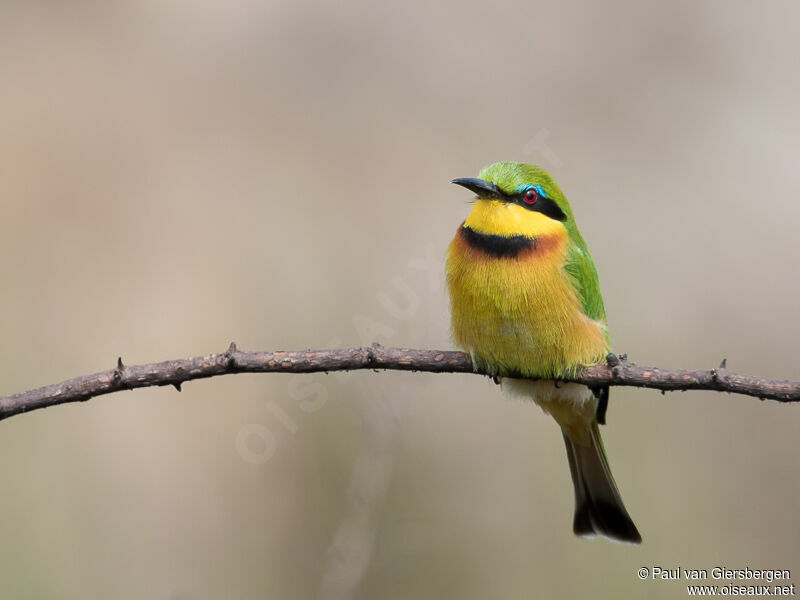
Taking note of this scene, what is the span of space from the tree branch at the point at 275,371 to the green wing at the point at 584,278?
0.77m

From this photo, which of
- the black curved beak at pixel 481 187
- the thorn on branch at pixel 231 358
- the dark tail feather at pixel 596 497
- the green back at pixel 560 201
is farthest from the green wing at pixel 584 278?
the thorn on branch at pixel 231 358

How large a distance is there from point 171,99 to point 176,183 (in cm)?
72

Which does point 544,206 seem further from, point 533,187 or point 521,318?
point 521,318

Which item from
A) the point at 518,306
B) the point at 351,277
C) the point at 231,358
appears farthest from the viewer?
the point at 351,277

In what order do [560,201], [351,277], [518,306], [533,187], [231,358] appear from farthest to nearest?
[351,277], [560,201], [533,187], [518,306], [231,358]

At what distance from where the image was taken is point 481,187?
10.5 feet

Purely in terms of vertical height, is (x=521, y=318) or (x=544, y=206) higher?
(x=544, y=206)

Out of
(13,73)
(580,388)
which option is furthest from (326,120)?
(580,388)

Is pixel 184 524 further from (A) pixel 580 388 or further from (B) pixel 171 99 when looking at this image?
(B) pixel 171 99

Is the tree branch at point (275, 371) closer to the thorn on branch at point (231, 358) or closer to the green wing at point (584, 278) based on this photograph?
the thorn on branch at point (231, 358)

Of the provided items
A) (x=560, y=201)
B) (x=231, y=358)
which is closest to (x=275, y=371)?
(x=231, y=358)

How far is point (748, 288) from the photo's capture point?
5379 millimetres

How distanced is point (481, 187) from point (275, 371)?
1.21 metres

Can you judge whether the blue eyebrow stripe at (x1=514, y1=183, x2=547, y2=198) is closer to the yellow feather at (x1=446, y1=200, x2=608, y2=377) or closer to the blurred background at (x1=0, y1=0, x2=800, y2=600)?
the yellow feather at (x1=446, y1=200, x2=608, y2=377)
